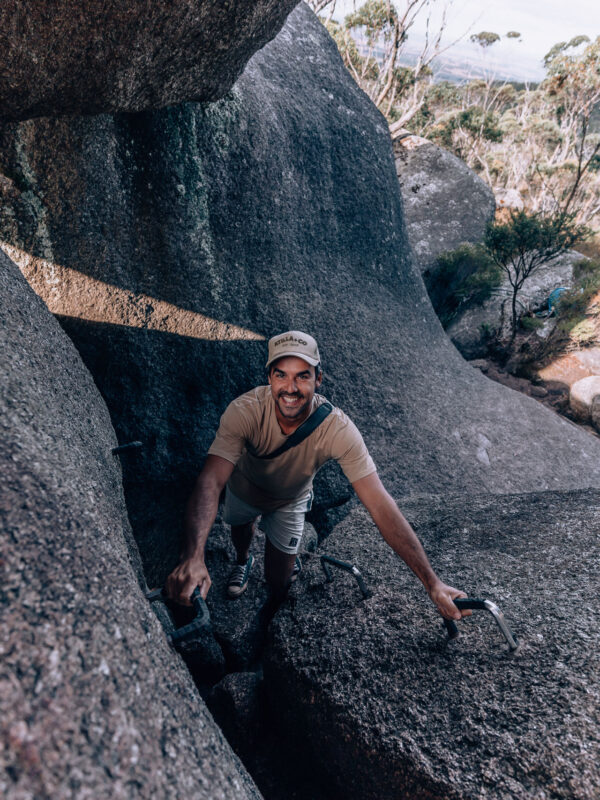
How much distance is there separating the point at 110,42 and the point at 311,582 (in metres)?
3.03

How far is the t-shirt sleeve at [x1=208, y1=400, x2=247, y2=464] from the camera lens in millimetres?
2609

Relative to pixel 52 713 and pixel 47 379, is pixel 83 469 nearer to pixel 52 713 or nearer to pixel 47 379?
pixel 47 379

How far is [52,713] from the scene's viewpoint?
0.99 meters

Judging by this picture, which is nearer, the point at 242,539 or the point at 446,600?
the point at 446,600

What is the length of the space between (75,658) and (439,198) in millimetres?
12818

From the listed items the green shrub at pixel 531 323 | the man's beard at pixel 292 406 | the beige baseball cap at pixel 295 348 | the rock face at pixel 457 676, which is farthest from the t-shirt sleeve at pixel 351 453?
the green shrub at pixel 531 323

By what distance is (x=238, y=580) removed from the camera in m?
3.48

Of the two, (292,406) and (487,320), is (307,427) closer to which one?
(292,406)

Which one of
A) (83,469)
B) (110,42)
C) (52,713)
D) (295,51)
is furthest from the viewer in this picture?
(295,51)

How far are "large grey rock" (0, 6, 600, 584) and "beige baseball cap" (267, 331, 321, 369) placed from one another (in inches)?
53.1

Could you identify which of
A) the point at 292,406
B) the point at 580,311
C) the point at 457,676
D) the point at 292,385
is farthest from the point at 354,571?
the point at 580,311

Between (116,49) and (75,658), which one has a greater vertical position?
(116,49)

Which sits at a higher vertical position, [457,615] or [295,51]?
[295,51]

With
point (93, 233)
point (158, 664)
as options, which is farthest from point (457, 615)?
point (93, 233)
